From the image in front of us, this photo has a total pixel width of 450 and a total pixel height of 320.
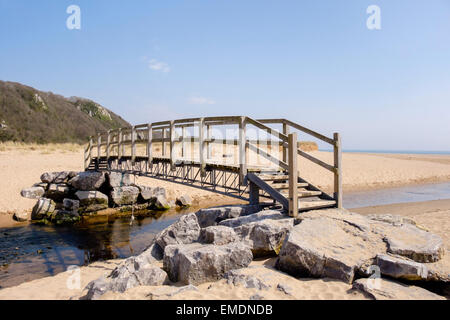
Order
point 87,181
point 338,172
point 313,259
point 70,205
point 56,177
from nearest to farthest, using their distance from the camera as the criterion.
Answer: point 313,259 < point 338,172 < point 70,205 < point 87,181 < point 56,177

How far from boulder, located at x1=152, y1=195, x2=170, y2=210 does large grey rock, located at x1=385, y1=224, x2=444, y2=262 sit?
444 inches

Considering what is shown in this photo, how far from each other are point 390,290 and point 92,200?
13.5m

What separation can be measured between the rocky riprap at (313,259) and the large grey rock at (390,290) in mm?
11

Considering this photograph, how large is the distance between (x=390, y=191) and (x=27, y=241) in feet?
66.8

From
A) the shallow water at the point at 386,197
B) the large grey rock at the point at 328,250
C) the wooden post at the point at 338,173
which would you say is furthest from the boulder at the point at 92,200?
the shallow water at the point at 386,197

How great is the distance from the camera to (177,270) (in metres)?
4.62

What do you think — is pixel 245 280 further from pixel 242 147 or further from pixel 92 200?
pixel 92 200

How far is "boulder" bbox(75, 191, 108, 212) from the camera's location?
14.0 metres

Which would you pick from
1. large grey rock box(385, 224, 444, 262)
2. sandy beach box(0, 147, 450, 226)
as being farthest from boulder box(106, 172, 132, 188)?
large grey rock box(385, 224, 444, 262)

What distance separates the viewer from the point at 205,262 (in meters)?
4.39

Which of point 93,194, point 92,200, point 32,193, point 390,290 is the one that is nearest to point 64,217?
point 92,200

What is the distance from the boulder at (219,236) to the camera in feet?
17.1
